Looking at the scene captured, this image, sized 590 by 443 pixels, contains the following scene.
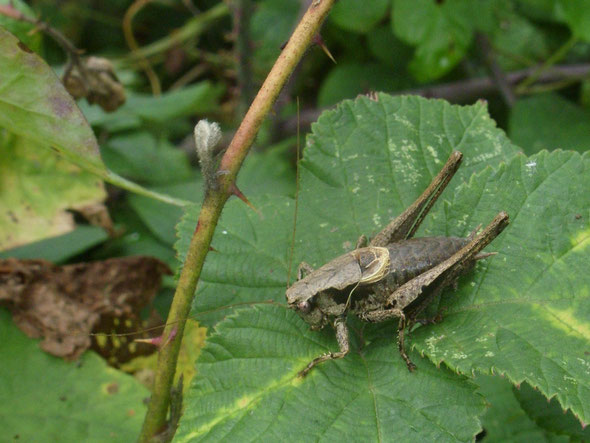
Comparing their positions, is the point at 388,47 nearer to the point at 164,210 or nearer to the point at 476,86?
the point at 476,86

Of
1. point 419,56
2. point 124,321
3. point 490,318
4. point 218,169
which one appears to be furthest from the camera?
point 419,56

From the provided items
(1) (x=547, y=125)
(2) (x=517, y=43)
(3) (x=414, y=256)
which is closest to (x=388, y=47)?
(2) (x=517, y=43)

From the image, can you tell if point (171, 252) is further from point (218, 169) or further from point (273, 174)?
point (218, 169)

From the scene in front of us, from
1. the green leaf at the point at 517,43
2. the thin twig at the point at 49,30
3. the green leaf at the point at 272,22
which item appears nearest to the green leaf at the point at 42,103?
the thin twig at the point at 49,30

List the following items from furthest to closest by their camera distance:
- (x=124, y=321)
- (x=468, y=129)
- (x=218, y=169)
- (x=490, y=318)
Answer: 1. (x=124, y=321)
2. (x=468, y=129)
3. (x=490, y=318)
4. (x=218, y=169)

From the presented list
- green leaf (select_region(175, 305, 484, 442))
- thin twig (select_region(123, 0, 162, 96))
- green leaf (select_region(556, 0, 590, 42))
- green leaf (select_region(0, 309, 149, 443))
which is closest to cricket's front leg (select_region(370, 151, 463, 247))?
green leaf (select_region(175, 305, 484, 442))

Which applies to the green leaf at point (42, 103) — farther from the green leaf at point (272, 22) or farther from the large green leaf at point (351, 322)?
the green leaf at point (272, 22)

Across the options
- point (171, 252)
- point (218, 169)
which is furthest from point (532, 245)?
point (171, 252)
